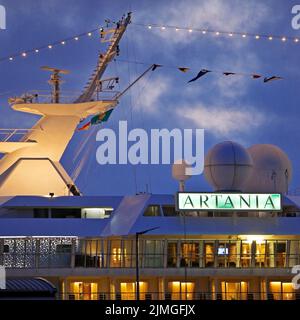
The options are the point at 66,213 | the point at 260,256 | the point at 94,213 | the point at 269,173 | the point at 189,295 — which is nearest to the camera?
the point at 189,295

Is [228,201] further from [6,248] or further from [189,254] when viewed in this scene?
[6,248]

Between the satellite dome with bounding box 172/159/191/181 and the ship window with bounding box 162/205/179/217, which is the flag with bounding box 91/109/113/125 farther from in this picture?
the ship window with bounding box 162/205/179/217

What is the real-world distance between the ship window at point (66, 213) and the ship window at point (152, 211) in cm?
560

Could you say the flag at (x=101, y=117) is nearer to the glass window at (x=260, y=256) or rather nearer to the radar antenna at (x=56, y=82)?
the radar antenna at (x=56, y=82)

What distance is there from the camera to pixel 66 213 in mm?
66062

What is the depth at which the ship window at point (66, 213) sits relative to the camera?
6581 centimetres

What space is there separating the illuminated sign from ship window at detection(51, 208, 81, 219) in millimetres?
8387

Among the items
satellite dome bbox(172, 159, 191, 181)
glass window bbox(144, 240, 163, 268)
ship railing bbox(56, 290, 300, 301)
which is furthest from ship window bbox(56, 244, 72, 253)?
satellite dome bbox(172, 159, 191, 181)

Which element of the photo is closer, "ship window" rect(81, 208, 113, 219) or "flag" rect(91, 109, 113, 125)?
"ship window" rect(81, 208, 113, 219)

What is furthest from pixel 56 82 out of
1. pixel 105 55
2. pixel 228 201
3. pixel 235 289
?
pixel 235 289

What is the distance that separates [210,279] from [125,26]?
67.3 feet

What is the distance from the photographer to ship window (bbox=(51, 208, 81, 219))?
65812mm

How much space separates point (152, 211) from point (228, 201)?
17.6ft
